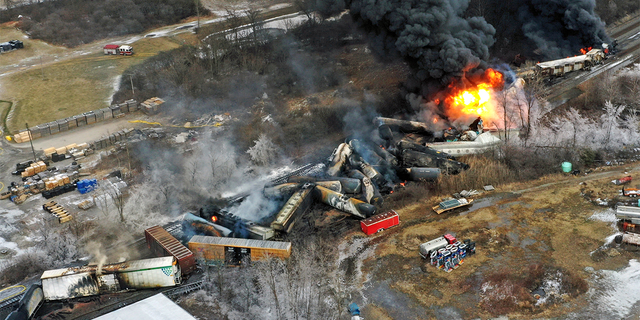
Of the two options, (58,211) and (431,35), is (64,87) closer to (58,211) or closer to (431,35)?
(58,211)

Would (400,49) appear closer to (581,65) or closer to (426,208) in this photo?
(426,208)

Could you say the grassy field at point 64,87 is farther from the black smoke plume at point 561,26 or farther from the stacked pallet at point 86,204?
the black smoke plume at point 561,26

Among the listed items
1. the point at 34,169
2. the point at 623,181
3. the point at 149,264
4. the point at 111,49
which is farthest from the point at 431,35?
the point at 111,49

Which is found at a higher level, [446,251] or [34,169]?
[34,169]

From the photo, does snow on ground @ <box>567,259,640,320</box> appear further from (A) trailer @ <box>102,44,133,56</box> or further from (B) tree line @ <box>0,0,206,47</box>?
(B) tree line @ <box>0,0,206,47</box>

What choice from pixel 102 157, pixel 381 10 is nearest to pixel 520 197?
pixel 381 10

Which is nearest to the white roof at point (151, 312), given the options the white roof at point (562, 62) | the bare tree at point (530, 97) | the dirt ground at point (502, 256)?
the dirt ground at point (502, 256)

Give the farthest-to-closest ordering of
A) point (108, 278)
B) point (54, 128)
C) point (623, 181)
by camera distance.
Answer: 1. point (54, 128)
2. point (623, 181)
3. point (108, 278)
